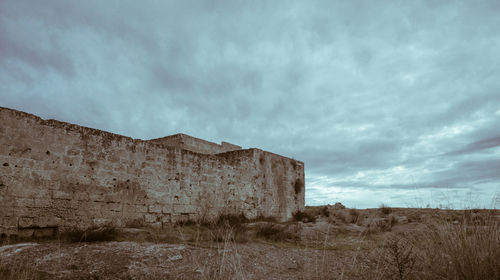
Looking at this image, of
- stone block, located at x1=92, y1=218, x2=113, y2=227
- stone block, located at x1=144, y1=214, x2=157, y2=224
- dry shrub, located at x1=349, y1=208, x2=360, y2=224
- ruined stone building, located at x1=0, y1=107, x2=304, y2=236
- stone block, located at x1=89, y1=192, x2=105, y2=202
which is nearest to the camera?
ruined stone building, located at x1=0, y1=107, x2=304, y2=236

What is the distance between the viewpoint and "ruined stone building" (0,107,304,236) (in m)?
5.68

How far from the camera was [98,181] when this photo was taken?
267 inches

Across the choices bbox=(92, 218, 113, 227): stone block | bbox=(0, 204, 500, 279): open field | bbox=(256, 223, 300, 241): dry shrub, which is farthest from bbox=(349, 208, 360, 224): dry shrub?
bbox=(92, 218, 113, 227): stone block

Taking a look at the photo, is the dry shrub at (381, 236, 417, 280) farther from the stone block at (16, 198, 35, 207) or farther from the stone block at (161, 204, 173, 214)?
the stone block at (16, 198, 35, 207)

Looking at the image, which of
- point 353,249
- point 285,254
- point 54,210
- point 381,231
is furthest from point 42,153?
point 381,231

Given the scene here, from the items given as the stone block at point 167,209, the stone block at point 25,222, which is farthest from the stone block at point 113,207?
the stone block at point 25,222

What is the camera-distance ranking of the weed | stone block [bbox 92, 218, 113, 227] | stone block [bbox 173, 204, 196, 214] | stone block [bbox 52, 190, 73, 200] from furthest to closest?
stone block [bbox 173, 204, 196, 214] → stone block [bbox 92, 218, 113, 227] → stone block [bbox 52, 190, 73, 200] → the weed

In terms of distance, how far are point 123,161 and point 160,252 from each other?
139 inches

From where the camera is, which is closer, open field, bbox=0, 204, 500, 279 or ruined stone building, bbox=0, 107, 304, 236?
open field, bbox=0, 204, 500, 279

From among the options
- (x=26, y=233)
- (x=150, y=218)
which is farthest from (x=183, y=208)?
(x=26, y=233)

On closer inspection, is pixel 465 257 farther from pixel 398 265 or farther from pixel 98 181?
pixel 98 181

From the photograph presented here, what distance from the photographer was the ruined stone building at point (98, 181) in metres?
5.68

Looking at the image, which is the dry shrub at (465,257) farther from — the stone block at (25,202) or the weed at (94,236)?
the stone block at (25,202)

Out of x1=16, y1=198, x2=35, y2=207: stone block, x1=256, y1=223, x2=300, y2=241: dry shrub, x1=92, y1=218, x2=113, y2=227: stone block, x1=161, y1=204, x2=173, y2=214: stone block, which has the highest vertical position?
x1=16, y1=198, x2=35, y2=207: stone block
